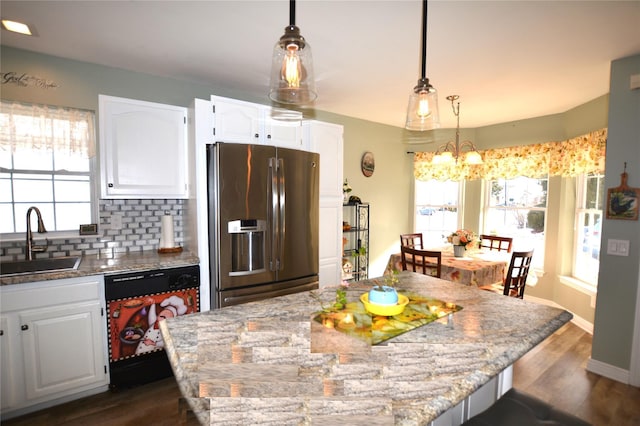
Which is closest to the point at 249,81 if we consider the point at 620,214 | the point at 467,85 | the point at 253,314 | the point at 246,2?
the point at 246,2

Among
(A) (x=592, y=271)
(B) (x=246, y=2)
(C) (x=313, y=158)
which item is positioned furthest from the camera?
(A) (x=592, y=271)

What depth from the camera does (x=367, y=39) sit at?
2.14m

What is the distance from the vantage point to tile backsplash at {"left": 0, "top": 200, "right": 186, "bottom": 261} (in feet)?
8.05

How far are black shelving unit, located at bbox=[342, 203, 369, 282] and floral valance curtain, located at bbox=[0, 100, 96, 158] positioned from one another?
Answer: 108 inches

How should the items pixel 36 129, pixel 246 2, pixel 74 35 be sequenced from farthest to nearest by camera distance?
1. pixel 36 129
2. pixel 74 35
3. pixel 246 2

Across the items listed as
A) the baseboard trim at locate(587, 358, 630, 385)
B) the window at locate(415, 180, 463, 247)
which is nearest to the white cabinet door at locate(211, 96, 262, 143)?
the window at locate(415, 180, 463, 247)

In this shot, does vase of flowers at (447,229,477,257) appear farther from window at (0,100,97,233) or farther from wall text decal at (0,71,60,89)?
wall text decal at (0,71,60,89)

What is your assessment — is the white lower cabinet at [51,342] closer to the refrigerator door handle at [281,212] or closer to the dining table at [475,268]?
the refrigerator door handle at [281,212]

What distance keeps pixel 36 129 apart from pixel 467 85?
3.61 m

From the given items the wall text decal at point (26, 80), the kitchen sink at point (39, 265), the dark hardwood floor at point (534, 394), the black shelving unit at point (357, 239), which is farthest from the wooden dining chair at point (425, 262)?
the wall text decal at point (26, 80)

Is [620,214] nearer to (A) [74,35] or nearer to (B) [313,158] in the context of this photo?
(B) [313,158]

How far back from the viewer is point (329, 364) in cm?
96

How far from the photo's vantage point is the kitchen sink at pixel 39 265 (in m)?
2.28

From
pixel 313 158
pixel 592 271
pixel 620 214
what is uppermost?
pixel 313 158
